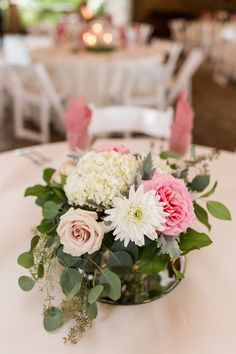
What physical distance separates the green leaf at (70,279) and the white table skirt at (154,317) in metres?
0.09

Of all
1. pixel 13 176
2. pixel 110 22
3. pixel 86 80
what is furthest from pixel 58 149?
pixel 110 22

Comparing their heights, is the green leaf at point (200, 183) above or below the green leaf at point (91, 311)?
above

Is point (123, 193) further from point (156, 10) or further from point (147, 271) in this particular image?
point (156, 10)

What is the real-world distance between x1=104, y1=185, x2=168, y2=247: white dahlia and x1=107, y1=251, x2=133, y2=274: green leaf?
0.19 feet

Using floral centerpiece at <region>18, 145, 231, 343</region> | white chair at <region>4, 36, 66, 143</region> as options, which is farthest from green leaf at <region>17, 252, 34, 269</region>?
white chair at <region>4, 36, 66, 143</region>

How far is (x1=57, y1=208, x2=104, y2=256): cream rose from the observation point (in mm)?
785

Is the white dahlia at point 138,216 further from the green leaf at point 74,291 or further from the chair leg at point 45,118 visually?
the chair leg at point 45,118

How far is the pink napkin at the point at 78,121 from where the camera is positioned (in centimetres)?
132

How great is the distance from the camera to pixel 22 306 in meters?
0.89

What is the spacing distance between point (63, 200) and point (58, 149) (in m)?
0.72

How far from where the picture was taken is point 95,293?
Result: 2.56 feet

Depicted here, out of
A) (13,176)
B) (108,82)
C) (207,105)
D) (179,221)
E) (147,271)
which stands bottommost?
(207,105)

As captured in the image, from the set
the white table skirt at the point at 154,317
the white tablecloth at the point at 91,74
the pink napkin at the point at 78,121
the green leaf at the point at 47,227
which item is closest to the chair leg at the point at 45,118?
the white tablecloth at the point at 91,74

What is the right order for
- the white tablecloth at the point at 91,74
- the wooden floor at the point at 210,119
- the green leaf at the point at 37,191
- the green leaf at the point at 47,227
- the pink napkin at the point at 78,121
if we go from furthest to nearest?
the wooden floor at the point at 210,119
the white tablecloth at the point at 91,74
the pink napkin at the point at 78,121
the green leaf at the point at 37,191
the green leaf at the point at 47,227
